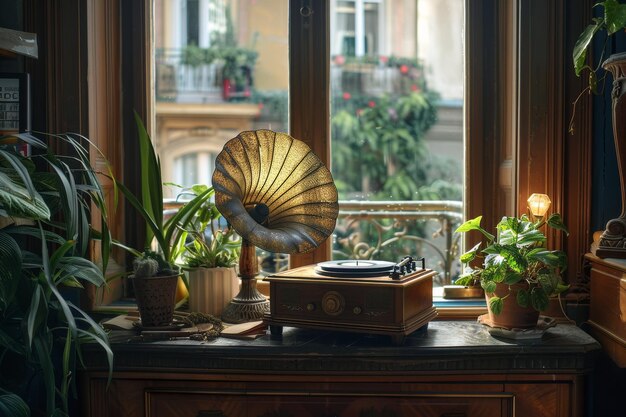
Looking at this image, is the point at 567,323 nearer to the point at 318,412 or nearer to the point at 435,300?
the point at 435,300

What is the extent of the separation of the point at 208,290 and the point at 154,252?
246 mm

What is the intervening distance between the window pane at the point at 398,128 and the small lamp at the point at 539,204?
18.7 inches

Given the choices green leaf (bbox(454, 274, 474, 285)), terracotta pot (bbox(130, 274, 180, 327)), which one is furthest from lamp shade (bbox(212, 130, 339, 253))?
green leaf (bbox(454, 274, 474, 285))

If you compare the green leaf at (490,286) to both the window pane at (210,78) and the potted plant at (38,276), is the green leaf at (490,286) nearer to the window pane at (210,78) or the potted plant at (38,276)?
the window pane at (210,78)

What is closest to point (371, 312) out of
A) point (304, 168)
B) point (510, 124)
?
point (304, 168)

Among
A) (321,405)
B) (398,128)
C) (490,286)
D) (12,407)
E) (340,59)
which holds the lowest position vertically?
(321,405)

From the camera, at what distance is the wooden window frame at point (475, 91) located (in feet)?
8.29

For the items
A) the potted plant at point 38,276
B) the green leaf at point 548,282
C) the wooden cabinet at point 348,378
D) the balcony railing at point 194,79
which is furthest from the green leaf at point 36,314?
the green leaf at point 548,282

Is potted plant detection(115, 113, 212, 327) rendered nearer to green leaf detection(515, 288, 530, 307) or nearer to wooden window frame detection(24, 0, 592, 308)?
Answer: wooden window frame detection(24, 0, 592, 308)

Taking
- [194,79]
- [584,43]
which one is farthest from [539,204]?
[194,79]

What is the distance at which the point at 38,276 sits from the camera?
2029 millimetres

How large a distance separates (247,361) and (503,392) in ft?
2.60

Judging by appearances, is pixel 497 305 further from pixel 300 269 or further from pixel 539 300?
pixel 300 269

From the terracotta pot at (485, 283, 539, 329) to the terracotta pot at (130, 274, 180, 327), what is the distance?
1.07m
